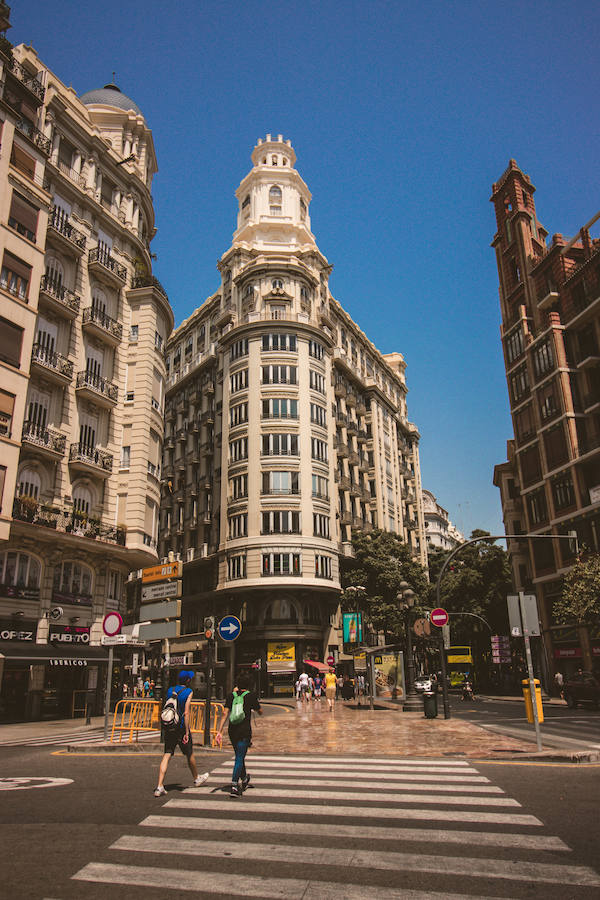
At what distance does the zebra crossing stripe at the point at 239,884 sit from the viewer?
15.9 feet

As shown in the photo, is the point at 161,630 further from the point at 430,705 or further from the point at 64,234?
the point at 64,234

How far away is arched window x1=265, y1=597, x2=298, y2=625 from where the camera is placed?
1684 inches

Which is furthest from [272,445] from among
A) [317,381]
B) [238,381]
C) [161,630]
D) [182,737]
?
[182,737]

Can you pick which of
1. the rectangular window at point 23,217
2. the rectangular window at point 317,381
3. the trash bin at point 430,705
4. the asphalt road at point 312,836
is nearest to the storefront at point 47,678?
the trash bin at point 430,705

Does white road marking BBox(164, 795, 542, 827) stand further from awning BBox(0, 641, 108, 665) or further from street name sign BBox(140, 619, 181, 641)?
awning BBox(0, 641, 108, 665)

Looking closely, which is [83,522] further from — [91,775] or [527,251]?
Result: [527,251]

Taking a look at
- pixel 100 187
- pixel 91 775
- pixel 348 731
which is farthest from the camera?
pixel 100 187

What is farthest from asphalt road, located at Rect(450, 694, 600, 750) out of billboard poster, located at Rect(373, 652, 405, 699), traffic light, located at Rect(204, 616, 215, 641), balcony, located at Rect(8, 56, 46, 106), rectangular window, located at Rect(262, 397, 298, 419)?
balcony, located at Rect(8, 56, 46, 106)

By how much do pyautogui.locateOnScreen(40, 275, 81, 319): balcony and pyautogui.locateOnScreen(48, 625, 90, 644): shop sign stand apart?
46.1 ft

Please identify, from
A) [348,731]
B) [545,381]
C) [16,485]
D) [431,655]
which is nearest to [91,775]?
[348,731]

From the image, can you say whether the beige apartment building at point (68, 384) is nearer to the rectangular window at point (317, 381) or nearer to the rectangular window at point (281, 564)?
the rectangular window at point (281, 564)

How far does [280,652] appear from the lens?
42.1 meters

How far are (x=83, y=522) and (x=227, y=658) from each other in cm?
1979

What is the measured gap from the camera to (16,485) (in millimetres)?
25719
